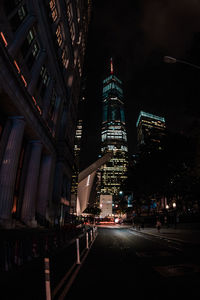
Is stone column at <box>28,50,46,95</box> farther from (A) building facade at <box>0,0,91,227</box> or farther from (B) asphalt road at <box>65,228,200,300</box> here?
(B) asphalt road at <box>65,228,200,300</box>

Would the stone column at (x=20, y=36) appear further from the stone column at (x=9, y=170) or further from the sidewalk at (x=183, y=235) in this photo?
the sidewalk at (x=183, y=235)

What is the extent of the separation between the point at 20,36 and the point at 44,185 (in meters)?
20.3

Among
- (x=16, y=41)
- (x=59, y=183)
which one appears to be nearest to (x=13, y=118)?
(x=16, y=41)

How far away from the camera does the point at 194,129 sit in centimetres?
1788

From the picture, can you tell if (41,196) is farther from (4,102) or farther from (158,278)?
(158,278)

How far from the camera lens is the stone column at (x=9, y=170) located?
52.4ft

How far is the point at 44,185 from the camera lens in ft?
97.0

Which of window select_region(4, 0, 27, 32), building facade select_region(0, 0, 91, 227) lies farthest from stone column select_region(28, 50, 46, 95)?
window select_region(4, 0, 27, 32)

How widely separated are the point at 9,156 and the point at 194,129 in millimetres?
17798

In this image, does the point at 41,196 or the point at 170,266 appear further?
the point at 41,196

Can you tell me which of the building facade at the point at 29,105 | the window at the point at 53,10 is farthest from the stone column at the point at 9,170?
the window at the point at 53,10

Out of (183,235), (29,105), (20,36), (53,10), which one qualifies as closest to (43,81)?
(29,105)

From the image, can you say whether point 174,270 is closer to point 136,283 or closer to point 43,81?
point 136,283

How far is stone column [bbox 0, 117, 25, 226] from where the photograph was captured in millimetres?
15961
